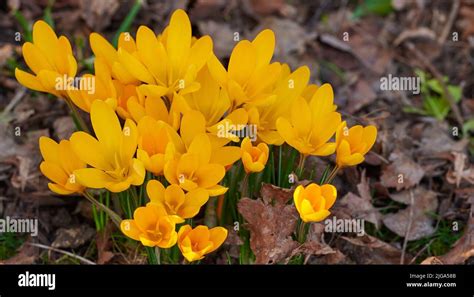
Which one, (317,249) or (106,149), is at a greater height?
(106,149)

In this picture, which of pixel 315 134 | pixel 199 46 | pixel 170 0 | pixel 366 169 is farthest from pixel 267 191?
pixel 170 0

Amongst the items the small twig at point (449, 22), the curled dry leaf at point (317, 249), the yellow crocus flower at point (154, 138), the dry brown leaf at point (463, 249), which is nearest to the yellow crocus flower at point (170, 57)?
the yellow crocus flower at point (154, 138)

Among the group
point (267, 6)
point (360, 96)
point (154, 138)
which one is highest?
point (267, 6)

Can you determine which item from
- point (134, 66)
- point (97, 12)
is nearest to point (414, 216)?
point (134, 66)

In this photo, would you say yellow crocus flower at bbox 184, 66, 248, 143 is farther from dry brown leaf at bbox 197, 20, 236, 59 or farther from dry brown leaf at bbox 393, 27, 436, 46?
dry brown leaf at bbox 393, 27, 436, 46

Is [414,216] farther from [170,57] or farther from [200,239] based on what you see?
[170,57]

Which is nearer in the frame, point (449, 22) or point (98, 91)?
point (98, 91)

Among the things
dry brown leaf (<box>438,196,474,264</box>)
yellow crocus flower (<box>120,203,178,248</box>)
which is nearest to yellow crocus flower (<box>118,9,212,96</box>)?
yellow crocus flower (<box>120,203,178,248</box>)
